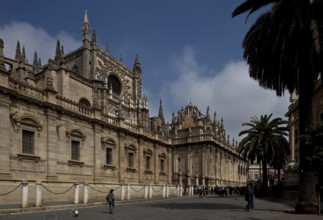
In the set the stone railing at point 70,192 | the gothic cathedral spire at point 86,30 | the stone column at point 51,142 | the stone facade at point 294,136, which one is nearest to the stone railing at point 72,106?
the stone column at point 51,142

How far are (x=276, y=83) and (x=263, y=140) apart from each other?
1711cm

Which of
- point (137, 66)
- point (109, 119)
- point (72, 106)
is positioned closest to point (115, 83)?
point (137, 66)

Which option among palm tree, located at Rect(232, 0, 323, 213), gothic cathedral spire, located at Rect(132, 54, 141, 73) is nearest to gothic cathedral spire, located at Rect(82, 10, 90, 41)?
gothic cathedral spire, located at Rect(132, 54, 141, 73)

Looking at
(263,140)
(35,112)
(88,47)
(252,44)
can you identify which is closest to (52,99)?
(35,112)

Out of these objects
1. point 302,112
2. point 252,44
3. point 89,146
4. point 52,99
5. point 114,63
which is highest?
point 114,63

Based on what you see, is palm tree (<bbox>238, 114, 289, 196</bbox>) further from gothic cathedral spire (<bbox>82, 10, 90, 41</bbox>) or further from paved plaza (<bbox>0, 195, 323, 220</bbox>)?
gothic cathedral spire (<bbox>82, 10, 90, 41</bbox>)

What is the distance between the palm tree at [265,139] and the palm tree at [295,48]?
1685 cm

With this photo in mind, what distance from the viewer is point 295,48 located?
53.9ft

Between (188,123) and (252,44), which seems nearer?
(252,44)

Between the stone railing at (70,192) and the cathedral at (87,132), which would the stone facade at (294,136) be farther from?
the cathedral at (87,132)

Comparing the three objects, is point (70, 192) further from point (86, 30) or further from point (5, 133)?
point (86, 30)

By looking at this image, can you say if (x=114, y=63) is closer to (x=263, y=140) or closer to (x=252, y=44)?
(x=263, y=140)

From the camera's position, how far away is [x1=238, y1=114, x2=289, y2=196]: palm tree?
113 ft

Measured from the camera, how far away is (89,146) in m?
28.8
